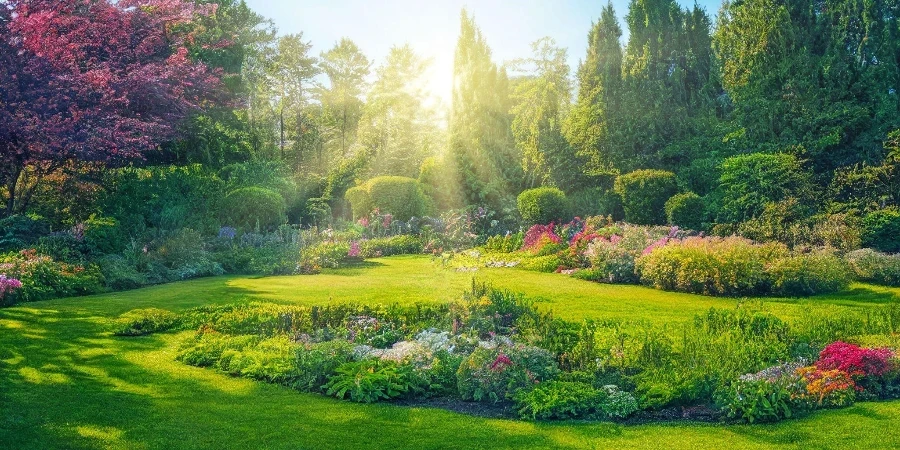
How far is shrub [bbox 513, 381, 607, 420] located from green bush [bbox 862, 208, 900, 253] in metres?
11.6

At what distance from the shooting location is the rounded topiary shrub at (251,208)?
19359mm

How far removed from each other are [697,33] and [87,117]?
1783cm

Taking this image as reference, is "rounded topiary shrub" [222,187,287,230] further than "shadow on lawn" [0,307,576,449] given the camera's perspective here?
Yes


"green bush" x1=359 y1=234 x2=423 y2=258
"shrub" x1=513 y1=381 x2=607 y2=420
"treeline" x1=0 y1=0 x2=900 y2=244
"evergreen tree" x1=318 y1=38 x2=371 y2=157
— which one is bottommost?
"shrub" x1=513 y1=381 x2=607 y2=420

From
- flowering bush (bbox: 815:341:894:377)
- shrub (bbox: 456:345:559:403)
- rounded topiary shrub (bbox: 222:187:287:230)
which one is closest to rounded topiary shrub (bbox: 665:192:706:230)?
flowering bush (bbox: 815:341:894:377)

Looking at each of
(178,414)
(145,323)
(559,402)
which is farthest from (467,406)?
(145,323)

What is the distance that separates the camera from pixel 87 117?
1268cm

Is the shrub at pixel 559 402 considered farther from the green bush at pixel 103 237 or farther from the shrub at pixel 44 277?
the green bush at pixel 103 237

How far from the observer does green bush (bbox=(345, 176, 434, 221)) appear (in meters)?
22.1

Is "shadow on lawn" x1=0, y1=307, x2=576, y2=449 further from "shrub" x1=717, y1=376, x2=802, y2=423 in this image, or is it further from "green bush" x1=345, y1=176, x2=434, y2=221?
"green bush" x1=345, y1=176, x2=434, y2=221

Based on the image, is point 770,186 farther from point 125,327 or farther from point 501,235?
point 125,327

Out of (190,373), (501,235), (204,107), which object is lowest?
(190,373)

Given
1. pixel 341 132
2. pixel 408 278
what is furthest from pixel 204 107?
pixel 341 132

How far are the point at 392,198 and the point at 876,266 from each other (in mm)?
13800
